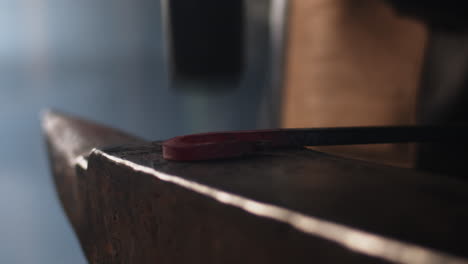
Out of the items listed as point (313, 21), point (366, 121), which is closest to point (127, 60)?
point (313, 21)

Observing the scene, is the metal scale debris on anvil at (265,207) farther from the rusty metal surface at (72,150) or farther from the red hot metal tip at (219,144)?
the rusty metal surface at (72,150)

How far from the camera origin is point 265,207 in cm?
20

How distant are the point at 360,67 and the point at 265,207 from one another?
1244mm

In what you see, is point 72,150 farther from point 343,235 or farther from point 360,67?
point 360,67

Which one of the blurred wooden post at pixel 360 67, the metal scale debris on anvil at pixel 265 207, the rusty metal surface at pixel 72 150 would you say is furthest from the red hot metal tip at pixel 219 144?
the blurred wooden post at pixel 360 67

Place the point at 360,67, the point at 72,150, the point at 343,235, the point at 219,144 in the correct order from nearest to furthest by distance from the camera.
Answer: the point at 343,235
the point at 219,144
the point at 72,150
the point at 360,67

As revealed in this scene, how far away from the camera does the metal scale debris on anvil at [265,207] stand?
165mm

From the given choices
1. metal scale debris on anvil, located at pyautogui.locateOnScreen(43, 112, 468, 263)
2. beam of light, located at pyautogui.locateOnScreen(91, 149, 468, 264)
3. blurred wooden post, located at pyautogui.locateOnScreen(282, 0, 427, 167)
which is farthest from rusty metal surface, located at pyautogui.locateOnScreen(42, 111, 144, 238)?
blurred wooden post, located at pyautogui.locateOnScreen(282, 0, 427, 167)

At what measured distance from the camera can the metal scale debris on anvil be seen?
0.54 feet

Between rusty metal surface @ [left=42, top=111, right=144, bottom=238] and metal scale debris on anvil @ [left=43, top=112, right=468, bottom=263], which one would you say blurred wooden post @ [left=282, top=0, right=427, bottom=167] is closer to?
rusty metal surface @ [left=42, top=111, right=144, bottom=238]

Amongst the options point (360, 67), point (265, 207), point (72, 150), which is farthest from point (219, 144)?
point (360, 67)

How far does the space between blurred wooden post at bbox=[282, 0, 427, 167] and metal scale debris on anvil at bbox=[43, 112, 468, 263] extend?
95 cm

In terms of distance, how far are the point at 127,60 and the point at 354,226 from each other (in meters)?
3.11

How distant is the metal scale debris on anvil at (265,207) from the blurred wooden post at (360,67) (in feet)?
3.13
